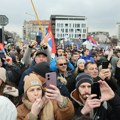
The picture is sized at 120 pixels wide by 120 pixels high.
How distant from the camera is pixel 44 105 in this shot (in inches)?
140

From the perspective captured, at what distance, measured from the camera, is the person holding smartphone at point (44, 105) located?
335 cm

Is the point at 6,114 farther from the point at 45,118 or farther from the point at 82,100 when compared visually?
the point at 82,100

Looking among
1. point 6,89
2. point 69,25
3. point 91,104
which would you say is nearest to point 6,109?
point 91,104

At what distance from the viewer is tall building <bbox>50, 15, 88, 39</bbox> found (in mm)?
132625

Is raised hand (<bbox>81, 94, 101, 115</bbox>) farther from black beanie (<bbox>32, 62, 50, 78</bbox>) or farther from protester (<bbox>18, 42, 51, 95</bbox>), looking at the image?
protester (<bbox>18, 42, 51, 95</bbox>)

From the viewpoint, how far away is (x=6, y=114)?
8.06ft

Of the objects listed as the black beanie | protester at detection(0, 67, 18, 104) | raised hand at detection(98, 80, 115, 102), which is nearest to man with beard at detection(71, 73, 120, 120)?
raised hand at detection(98, 80, 115, 102)

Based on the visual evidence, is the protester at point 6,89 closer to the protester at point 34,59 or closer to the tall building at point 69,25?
the protester at point 34,59

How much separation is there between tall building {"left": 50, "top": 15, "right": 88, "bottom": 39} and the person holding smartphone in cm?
12668

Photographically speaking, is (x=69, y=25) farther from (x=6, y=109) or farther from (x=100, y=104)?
(x=6, y=109)

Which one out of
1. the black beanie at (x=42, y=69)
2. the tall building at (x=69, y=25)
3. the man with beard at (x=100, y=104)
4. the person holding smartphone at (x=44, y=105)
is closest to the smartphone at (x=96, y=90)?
the man with beard at (x=100, y=104)

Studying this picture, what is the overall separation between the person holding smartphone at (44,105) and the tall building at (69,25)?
127m

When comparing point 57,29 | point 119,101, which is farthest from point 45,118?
point 57,29

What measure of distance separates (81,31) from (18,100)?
129 m
